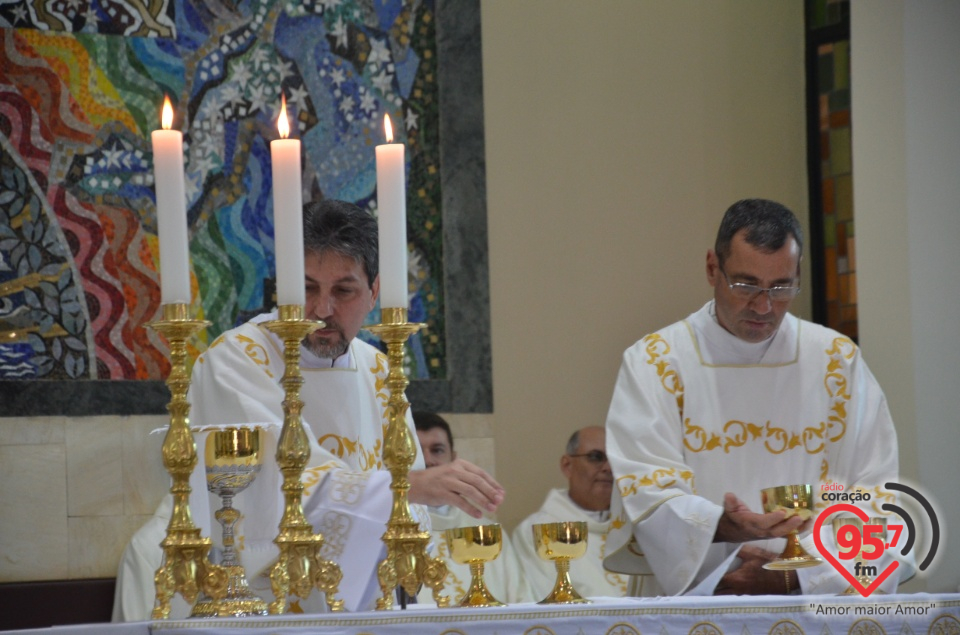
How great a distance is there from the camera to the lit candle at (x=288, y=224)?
8.65 ft

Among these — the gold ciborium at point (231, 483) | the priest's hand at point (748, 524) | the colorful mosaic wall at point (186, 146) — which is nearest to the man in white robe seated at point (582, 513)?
the colorful mosaic wall at point (186, 146)

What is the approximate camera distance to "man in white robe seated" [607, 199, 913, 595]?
4.01m

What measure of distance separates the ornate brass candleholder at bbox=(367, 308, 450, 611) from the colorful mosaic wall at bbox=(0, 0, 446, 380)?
3502 mm

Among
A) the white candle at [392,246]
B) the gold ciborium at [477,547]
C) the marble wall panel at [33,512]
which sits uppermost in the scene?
the white candle at [392,246]

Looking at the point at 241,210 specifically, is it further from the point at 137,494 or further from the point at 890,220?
the point at 890,220

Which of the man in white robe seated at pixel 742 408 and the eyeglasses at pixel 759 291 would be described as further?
the eyeglasses at pixel 759 291

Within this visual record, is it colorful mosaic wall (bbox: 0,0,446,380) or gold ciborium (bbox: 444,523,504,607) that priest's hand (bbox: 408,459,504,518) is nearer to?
gold ciborium (bbox: 444,523,504,607)

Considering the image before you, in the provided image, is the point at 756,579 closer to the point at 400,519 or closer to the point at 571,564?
the point at 400,519

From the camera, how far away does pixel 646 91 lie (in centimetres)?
716

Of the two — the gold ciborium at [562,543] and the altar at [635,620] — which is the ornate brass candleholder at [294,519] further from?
the gold ciborium at [562,543]

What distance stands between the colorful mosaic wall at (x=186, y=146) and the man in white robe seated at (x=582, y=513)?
0.77 meters

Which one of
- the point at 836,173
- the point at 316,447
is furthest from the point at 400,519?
the point at 836,173

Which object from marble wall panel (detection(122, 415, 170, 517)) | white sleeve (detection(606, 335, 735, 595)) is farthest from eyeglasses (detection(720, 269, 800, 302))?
marble wall panel (detection(122, 415, 170, 517))

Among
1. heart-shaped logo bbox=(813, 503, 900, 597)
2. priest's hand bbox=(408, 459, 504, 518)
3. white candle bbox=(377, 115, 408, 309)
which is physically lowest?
heart-shaped logo bbox=(813, 503, 900, 597)
